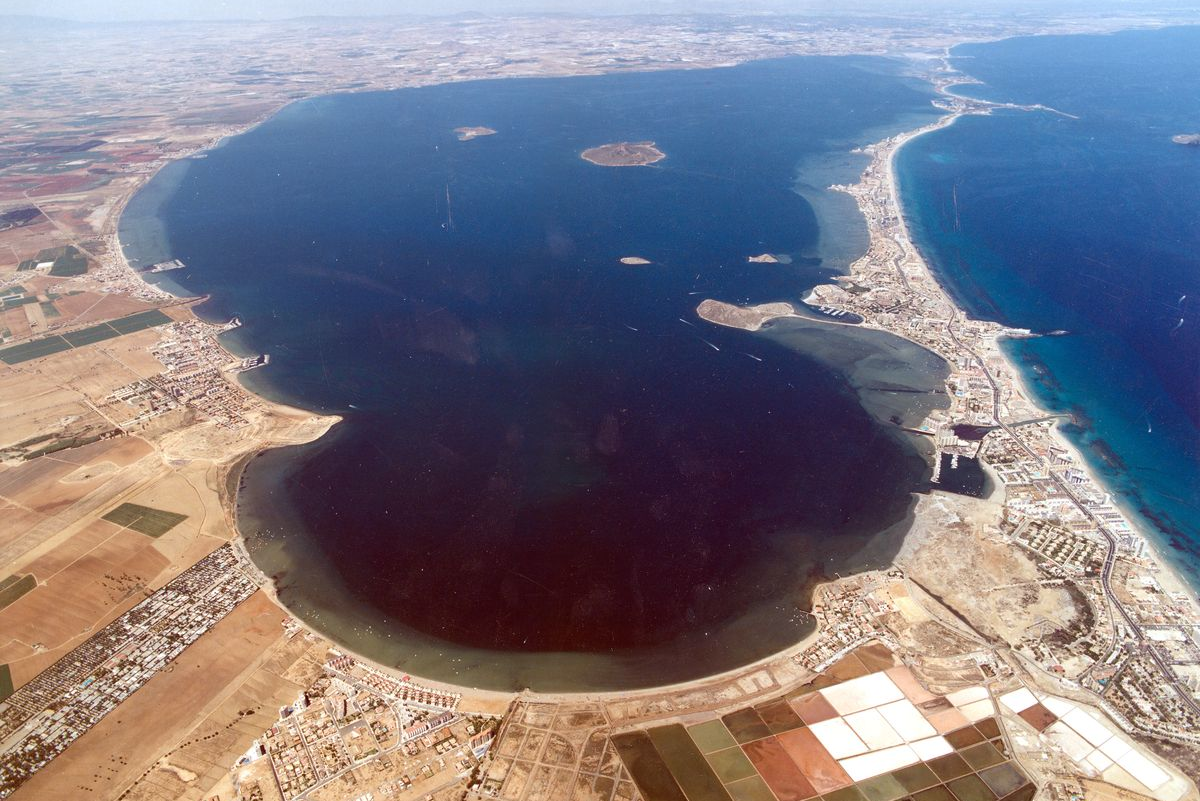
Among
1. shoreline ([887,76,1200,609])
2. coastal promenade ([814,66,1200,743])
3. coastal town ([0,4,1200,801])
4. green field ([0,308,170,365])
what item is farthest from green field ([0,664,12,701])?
shoreline ([887,76,1200,609])

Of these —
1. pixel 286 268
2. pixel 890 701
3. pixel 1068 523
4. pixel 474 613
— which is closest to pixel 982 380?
pixel 1068 523

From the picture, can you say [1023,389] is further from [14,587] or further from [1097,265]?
[14,587]

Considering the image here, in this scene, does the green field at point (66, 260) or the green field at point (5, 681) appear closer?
the green field at point (5, 681)

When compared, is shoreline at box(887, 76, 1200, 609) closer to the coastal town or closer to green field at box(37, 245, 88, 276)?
the coastal town

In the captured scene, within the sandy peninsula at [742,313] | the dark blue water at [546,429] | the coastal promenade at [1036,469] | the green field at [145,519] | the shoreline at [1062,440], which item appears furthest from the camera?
the sandy peninsula at [742,313]

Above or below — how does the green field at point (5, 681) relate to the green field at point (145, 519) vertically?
below

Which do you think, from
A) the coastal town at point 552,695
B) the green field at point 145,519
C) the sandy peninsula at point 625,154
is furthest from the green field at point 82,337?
the sandy peninsula at point 625,154

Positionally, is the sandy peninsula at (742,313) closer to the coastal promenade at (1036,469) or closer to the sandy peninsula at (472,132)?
the coastal promenade at (1036,469)

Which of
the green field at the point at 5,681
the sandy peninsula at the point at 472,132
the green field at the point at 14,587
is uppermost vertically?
the sandy peninsula at the point at 472,132
